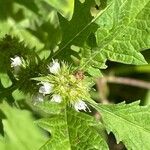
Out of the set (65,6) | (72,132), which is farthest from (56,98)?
(65,6)

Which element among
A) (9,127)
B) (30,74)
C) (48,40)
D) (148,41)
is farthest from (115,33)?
(9,127)

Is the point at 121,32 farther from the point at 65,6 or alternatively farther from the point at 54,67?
the point at 65,6

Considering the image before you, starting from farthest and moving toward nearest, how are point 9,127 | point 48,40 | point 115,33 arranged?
point 9,127
point 48,40
point 115,33

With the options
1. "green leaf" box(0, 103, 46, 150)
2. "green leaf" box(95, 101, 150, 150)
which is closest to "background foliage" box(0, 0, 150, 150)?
"green leaf" box(95, 101, 150, 150)

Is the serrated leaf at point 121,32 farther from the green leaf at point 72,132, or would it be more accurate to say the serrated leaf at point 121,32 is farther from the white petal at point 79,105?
the green leaf at point 72,132

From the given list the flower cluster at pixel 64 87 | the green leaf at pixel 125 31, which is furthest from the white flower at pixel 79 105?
the green leaf at pixel 125 31

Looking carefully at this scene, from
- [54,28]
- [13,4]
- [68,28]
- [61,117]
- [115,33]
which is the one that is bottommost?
[61,117]

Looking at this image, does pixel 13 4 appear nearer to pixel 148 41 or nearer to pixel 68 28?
pixel 68 28
